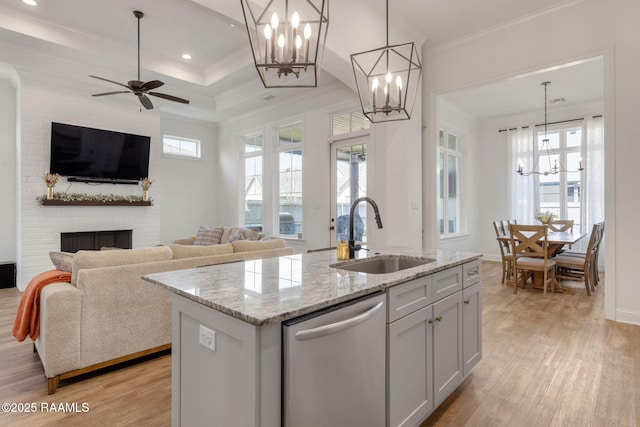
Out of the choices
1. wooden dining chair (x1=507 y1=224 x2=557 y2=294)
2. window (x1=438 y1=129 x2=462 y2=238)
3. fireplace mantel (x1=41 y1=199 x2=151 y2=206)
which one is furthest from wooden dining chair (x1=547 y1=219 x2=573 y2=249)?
fireplace mantel (x1=41 y1=199 x2=151 y2=206)

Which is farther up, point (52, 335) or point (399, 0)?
point (399, 0)

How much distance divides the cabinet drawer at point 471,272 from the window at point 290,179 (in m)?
4.13

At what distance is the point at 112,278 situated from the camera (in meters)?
2.45

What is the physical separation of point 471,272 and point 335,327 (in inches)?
56.5

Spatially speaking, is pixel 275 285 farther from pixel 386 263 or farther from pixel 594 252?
pixel 594 252

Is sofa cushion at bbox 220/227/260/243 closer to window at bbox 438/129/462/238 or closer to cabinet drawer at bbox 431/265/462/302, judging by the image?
cabinet drawer at bbox 431/265/462/302

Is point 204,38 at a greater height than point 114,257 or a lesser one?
greater

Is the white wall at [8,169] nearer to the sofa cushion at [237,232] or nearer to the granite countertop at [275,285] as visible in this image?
the sofa cushion at [237,232]

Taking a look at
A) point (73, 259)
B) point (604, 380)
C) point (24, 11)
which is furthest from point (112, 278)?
point (24, 11)

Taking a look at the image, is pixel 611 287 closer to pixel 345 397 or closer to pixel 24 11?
pixel 345 397

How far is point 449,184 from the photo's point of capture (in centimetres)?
728

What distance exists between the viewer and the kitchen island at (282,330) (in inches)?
43.0

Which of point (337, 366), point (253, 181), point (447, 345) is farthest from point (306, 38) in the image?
point (253, 181)

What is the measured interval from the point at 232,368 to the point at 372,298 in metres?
0.62
